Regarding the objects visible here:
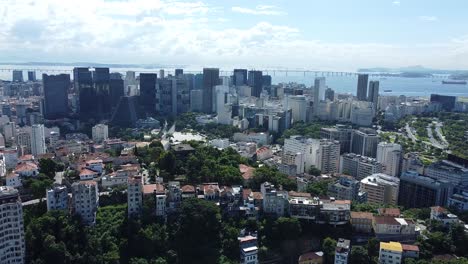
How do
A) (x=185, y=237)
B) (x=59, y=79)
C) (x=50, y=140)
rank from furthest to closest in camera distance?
(x=59, y=79) < (x=50, y=140) < (x=185, y=237)

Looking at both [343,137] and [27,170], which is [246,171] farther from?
[343,137]

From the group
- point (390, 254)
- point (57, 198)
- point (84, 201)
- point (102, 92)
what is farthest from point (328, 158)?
point (102, 92)

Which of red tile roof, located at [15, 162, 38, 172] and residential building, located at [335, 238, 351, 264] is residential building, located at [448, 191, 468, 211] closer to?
residential building, located at [335, 238, 351, 264]

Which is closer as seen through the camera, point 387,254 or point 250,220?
point 387,254

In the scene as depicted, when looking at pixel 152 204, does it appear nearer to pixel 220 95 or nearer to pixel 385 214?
pixel 385 214

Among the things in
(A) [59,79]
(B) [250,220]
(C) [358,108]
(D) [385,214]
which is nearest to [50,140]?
(A) [59,79]

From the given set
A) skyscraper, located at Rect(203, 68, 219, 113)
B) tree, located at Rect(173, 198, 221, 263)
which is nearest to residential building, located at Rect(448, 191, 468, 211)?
tree, located at Rect(173, 198, 221, 263)

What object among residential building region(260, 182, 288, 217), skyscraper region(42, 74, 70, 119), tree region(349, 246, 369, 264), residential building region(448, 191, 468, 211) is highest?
skyscraper region(42, 74, 70, 119)
